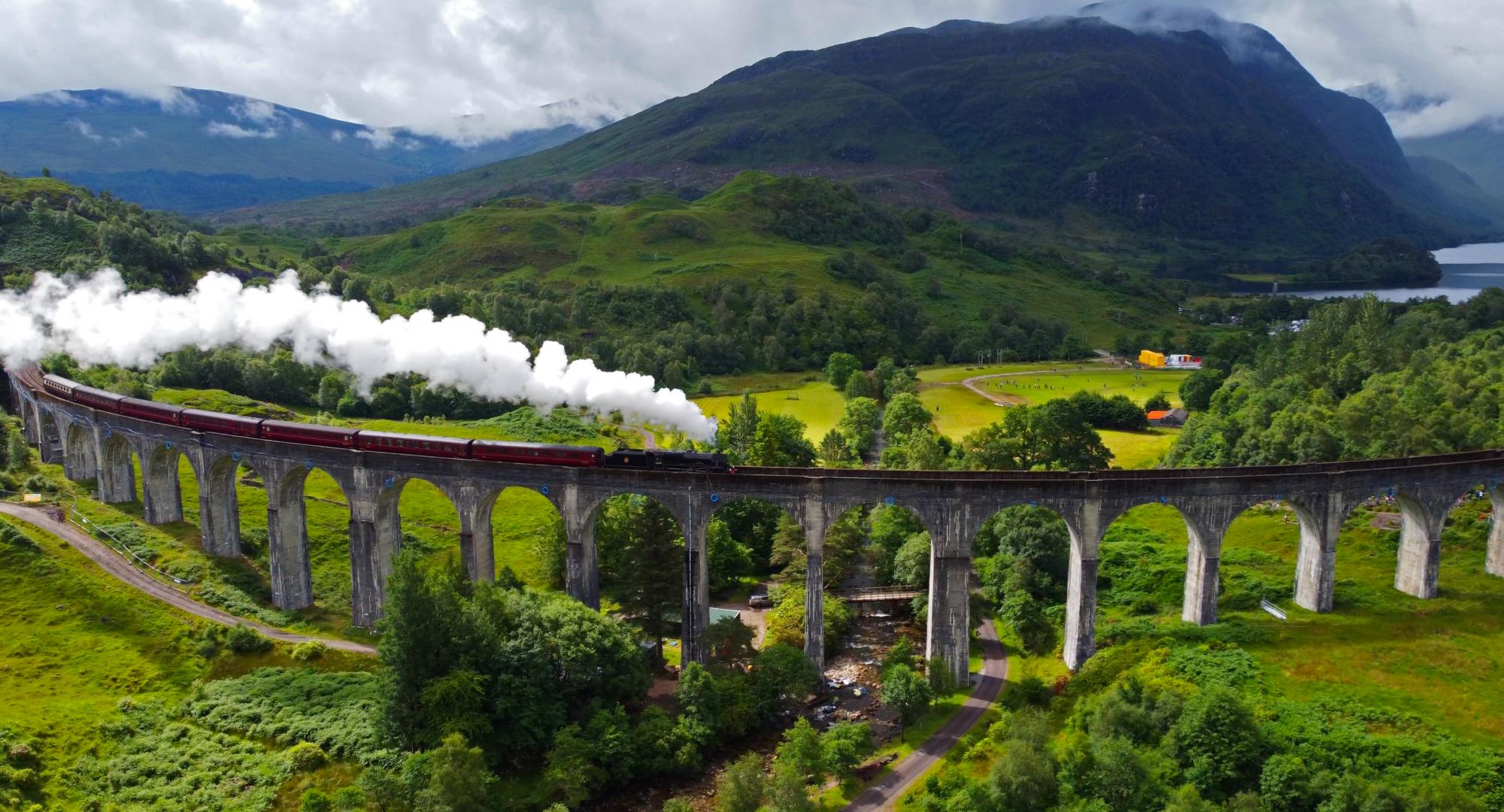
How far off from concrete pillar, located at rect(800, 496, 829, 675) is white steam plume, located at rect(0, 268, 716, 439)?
22.7 m

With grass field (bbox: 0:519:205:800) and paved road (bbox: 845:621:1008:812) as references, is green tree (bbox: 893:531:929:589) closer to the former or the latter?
paved road (bbox: 845:621:1008:812)

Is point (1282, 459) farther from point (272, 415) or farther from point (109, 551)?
point (272, 415)

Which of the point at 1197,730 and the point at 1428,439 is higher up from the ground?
the point at 1428,439

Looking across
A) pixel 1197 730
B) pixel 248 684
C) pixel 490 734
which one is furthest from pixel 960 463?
pixel 248 684

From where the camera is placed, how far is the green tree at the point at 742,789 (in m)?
38.0

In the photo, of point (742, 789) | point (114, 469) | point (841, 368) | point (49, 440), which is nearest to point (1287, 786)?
point (742, 789)

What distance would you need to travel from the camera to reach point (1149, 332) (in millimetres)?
181000

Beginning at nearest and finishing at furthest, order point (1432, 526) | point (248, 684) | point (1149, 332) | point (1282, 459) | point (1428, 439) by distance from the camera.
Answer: point (248, 684), point (1432, 526), point (1428, 439), point (1282, 459), point (1149, 332)

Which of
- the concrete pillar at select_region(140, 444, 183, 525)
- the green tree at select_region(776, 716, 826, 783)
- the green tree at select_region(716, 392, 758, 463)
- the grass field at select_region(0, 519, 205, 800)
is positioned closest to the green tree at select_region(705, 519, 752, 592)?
the green tree at select_region(716, 392, 758, 463)

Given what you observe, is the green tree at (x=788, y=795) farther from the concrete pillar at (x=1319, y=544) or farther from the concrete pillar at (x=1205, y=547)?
the concrete pillar at (x=1319, y=544)

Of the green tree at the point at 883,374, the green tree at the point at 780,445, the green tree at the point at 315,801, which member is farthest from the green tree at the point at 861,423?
the green tree at the point at 315,801

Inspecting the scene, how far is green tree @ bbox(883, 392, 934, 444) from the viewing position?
98438 millimetres

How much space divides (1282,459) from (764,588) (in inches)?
1774

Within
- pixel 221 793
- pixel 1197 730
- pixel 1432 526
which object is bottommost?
pixel 221 793
